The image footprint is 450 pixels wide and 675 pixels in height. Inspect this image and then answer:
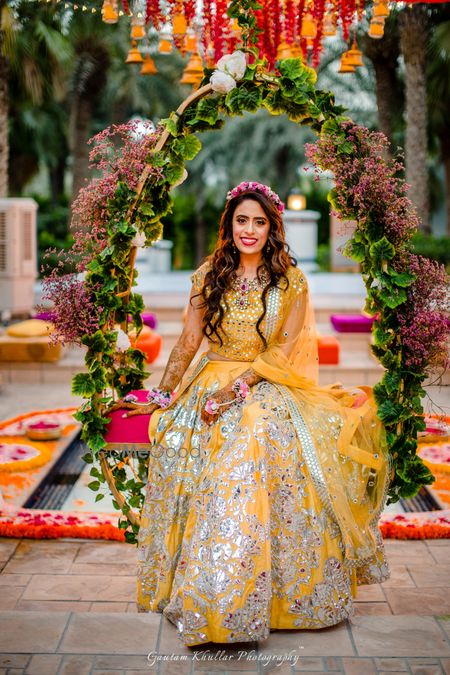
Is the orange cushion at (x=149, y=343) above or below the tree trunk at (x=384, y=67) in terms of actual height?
below

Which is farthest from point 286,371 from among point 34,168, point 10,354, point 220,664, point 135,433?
point 34,168

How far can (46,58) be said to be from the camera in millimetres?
14227

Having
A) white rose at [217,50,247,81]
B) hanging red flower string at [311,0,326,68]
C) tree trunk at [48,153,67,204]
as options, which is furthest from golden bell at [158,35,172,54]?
tree trunk at [48,153,67,204]

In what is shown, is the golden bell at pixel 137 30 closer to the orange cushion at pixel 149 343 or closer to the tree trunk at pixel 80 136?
the orange cushion at pixel 149 343

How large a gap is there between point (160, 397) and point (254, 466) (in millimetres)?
703

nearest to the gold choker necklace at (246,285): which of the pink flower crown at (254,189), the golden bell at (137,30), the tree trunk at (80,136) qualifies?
the pink flower crown at (254,189)

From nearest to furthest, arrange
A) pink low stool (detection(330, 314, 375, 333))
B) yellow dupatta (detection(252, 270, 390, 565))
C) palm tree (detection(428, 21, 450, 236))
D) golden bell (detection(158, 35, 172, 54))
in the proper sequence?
yellow dupatta (detection(252, 270, 390, 565)) < golden bell (detection(158, 35, 172, 54)) < pink low stool (detection(330, 314, 375, 333)) < palm tree (detection(428, 21, 450, 236))

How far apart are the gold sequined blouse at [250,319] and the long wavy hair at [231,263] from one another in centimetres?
2

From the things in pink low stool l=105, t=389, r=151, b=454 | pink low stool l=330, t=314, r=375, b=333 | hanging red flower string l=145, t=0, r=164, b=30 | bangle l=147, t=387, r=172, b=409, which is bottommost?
pink low stool l=330, t=314, r=375, b=333

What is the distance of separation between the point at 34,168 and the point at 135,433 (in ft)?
68.9

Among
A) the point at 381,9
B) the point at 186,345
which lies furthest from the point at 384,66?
the point at 186,345

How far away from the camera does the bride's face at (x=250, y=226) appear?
3.79 m

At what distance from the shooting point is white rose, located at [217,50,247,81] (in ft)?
12.4

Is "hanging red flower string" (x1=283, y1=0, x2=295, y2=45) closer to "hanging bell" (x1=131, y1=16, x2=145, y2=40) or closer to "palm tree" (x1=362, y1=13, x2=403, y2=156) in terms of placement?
"hanging bell" (x1=131, y1=16, x2=145, y2=40)
